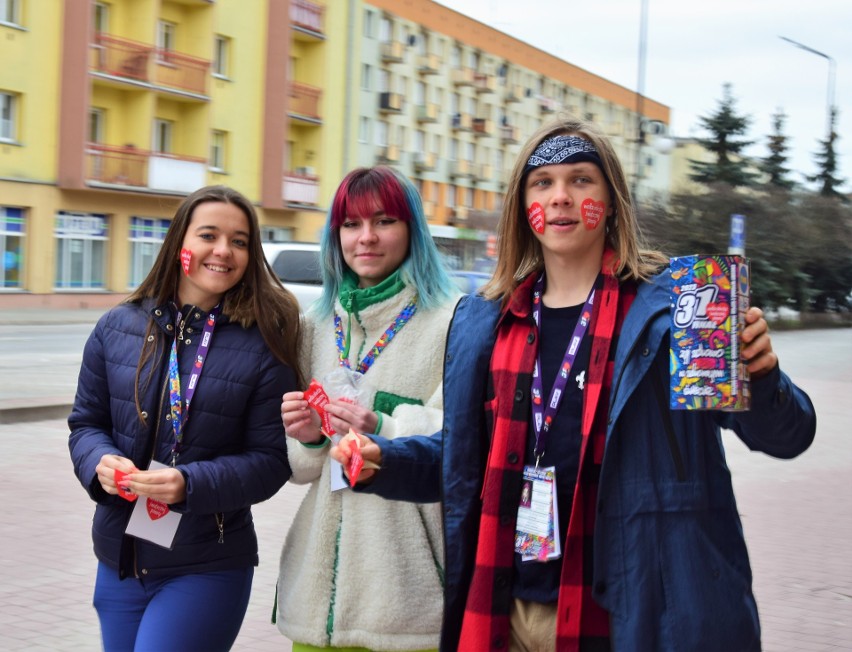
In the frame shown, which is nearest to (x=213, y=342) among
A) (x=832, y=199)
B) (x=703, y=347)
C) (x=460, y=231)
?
(x=703, y=347)

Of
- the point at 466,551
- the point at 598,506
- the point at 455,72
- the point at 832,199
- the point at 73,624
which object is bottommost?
the point at 73,624

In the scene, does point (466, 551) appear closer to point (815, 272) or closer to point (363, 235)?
point (363, 235)

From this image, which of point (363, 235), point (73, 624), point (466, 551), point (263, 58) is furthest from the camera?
point (263, 58)

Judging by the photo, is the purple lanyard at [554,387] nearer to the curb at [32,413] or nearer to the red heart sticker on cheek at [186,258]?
the red heart sticker on cheek at [186,258]

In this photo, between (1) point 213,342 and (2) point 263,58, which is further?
(2) point 263,58

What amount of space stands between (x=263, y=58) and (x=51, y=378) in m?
27.7

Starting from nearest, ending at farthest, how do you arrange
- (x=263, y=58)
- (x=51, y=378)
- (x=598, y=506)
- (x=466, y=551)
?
(x=598, y=506), (x=466, y=551), (x=51, y=378), (x=263, y=58)

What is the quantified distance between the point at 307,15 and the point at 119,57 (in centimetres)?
1113

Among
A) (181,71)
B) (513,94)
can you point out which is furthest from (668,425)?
(513,94)

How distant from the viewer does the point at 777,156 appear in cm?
5216

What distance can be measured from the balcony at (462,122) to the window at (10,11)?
34294mm

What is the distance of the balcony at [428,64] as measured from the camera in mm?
59469

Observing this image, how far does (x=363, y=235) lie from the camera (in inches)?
133

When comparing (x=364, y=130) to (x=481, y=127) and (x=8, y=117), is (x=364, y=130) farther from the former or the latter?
(x=8, y=117)
